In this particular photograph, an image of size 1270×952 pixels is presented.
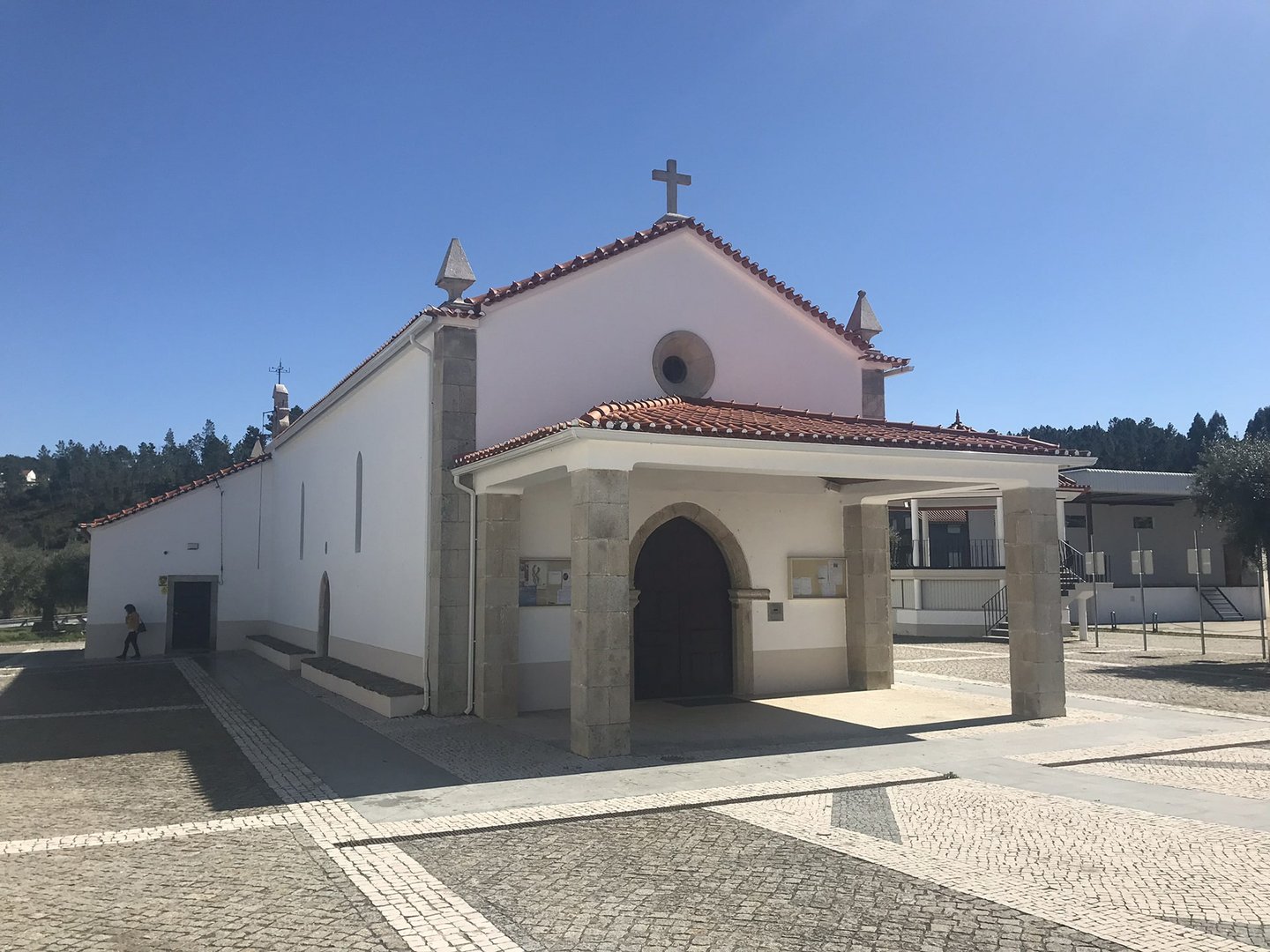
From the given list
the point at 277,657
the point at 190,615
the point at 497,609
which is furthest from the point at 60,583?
the point at 497,609

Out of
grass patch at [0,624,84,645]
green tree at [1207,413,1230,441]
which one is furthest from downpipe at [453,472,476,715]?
green tree at [1207,413,1230,441]

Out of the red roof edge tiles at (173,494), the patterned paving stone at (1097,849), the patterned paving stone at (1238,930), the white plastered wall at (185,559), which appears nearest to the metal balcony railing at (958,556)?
the white plastered wall at (185,559)

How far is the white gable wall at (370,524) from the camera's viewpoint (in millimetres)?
13781

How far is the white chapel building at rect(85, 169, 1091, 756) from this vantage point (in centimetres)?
1059

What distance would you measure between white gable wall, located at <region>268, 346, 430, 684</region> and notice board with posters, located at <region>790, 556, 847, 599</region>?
579 cm

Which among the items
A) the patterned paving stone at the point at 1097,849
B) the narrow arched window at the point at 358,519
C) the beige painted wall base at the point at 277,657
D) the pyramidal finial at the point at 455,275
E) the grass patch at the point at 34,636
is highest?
the pyramidal finial at the point at 455,275

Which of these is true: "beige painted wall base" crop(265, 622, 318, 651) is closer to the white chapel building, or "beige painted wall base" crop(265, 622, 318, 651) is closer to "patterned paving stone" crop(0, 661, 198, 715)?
the white chapel building

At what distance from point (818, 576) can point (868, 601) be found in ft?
2.98

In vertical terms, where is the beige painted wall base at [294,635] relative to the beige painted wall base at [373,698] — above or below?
above

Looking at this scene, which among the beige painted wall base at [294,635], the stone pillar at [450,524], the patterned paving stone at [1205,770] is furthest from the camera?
the beige painted wall base at [294,635]

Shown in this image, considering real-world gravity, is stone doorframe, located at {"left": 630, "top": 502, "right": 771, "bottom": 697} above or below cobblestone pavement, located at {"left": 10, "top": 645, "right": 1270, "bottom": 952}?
above

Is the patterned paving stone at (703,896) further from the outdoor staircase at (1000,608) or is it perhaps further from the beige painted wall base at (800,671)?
the outdoor staircase at (1000,608)

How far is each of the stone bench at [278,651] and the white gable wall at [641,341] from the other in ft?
27.4

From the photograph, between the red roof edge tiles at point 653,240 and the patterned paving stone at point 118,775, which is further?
the red roof edge tiles at point 653,240
